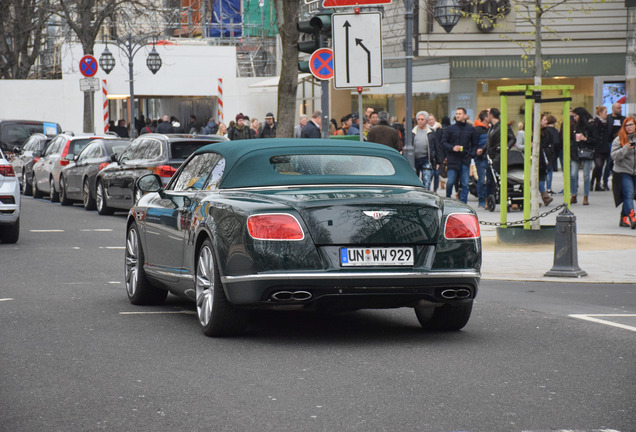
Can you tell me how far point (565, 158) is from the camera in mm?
15156

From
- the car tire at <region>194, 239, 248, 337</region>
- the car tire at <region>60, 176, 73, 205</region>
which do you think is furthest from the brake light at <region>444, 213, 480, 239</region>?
the car tire at <region>60, 176, 73, 205</region>

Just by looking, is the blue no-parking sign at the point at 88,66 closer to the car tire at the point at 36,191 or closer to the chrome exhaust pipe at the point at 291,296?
the car tire at the point at 36,191

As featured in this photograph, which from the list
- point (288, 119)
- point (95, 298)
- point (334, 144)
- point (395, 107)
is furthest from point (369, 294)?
point (395, 107)

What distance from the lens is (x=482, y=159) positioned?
22938 millimetres

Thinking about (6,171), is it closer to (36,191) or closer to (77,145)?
(77,145)

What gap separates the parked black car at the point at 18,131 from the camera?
34.3m

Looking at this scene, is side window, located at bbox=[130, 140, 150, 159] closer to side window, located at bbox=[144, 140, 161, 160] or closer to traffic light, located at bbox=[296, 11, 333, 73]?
side window, located at bbox=[144, 140, 161, 160]

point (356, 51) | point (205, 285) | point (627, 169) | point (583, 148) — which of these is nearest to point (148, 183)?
point (205, 285)

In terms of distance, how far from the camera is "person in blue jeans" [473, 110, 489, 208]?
22.8m

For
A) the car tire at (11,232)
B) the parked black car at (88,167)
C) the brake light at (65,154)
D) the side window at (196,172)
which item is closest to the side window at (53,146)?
the brake light at (65,154)

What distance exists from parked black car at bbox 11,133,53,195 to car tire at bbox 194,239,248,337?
22.0 m

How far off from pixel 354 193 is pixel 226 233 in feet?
2.88

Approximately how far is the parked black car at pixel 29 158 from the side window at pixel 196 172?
20.5m

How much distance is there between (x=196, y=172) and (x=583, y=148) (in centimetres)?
1653
